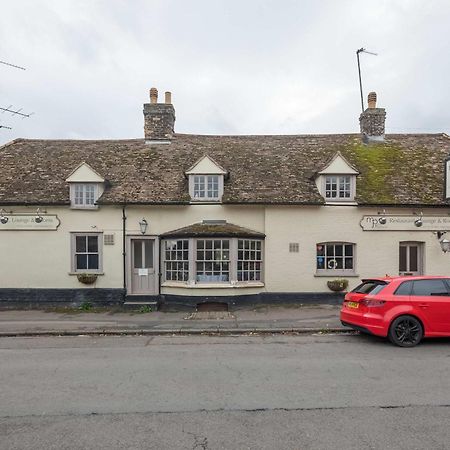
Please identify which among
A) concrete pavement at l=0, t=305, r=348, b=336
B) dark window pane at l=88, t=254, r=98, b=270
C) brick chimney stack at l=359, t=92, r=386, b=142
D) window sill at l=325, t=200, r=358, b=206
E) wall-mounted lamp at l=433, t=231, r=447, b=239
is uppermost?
brick chimney stack at l=359, t=92, r=386, b=142

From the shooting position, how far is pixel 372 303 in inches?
363

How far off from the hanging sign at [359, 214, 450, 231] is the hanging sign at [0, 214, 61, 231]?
11.9 metres

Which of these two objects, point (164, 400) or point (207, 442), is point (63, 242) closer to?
point (164, 400)

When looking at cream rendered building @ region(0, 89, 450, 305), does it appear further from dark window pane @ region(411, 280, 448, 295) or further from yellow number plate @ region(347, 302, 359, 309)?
dark window pane @ region(411, 280, 448, 295)

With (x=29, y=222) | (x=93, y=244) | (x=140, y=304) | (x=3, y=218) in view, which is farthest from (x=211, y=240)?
(x=3, y=218)

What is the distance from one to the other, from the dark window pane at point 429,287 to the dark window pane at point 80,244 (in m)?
11.7

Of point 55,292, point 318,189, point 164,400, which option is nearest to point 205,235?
point 318,189

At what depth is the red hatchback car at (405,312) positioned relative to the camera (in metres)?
9.02

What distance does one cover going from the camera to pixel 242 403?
Result: 562 cm

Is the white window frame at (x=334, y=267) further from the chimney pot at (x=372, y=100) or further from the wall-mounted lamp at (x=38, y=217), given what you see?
the wall-mounted lamp at (x=38, y=217)

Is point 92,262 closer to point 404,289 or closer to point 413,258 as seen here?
point 404,289

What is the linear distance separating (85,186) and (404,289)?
11785 mm

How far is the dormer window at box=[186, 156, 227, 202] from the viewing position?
591 inches

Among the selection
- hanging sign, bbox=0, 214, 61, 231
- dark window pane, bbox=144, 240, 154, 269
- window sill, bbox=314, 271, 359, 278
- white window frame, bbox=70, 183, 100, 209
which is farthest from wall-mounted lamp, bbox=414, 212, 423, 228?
hanging sign, bbox=0, 214, 61, 231
